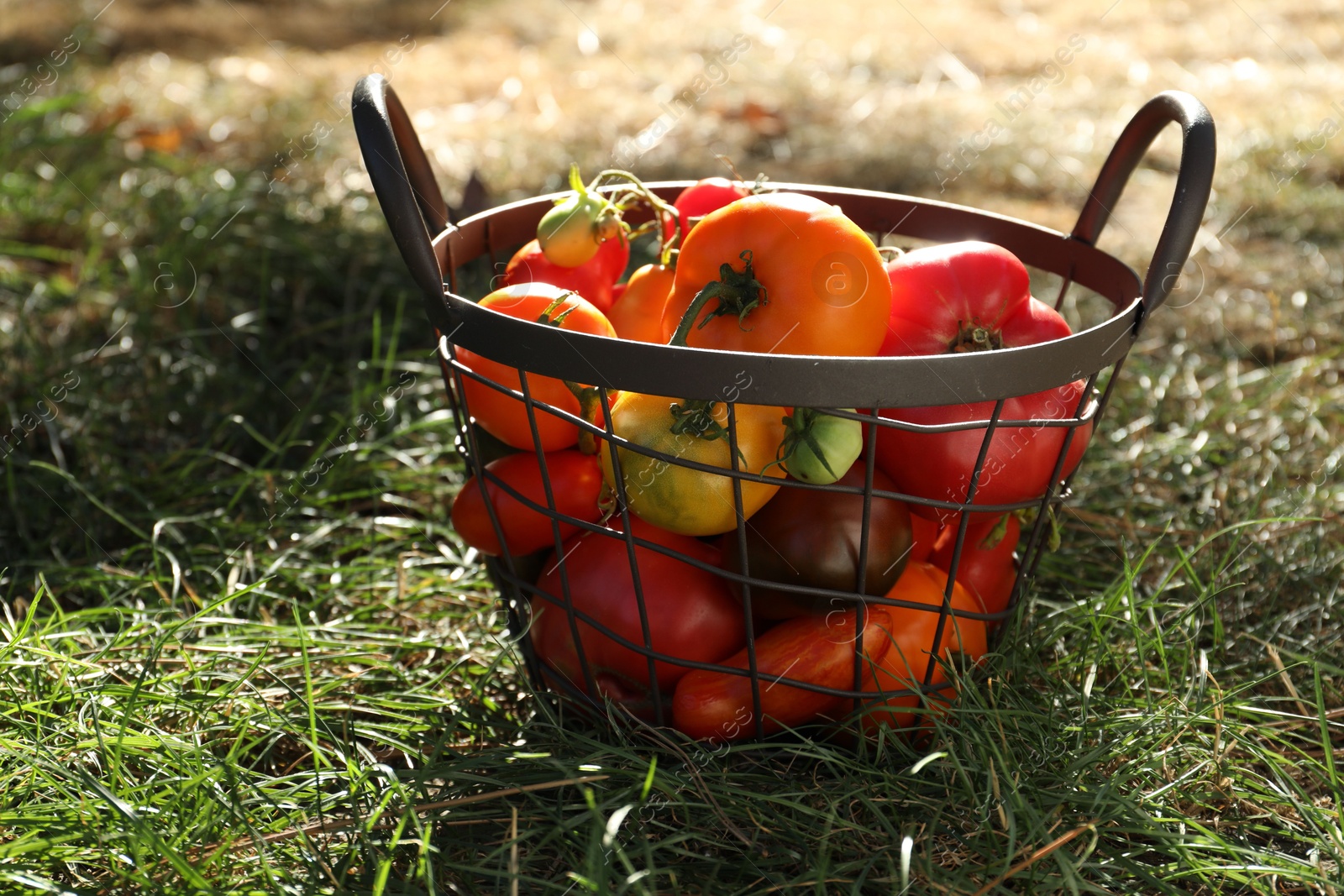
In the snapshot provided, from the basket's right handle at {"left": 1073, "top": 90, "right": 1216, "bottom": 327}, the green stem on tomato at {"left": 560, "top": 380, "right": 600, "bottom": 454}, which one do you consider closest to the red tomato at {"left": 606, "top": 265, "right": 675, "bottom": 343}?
the green stem on tomato at {"left": 560, "top": 380, "right": 600, "bottom": 454}

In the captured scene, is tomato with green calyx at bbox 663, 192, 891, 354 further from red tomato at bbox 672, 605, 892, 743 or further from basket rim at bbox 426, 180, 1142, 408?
red tomato at bbox 672, 605, 892, 743

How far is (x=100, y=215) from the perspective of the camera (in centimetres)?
222

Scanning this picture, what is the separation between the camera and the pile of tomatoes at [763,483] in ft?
2.97

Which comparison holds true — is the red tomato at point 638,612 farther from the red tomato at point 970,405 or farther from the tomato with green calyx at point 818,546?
the red tomato at point 970,405

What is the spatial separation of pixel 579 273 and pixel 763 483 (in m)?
0.38

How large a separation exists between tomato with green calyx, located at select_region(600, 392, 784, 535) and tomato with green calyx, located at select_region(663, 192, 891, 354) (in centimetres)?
6

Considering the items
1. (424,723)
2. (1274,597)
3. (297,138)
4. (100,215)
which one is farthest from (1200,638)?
(297,138)

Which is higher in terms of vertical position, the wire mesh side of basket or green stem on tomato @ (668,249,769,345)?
green stem on tomato @ (668,249,769,345)

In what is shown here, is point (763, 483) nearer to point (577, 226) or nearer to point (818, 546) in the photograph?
point (818, 546)

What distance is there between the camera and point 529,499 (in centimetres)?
100

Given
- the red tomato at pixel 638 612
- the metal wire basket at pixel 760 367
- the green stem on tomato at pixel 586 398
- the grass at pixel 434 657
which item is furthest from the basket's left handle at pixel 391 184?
the grass at pixel 434 657

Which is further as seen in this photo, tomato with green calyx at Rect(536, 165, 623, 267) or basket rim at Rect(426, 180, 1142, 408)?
tomato with green calyx at Rect(536, 165, 623, 267)

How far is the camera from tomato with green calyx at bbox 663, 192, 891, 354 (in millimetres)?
907

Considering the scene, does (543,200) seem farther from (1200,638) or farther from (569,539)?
(1200,638)
